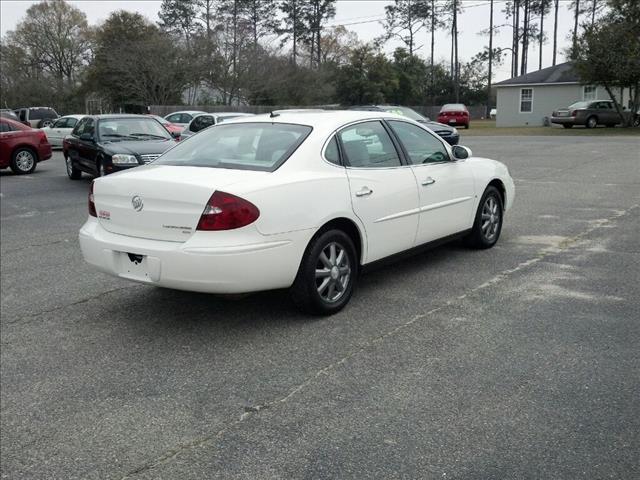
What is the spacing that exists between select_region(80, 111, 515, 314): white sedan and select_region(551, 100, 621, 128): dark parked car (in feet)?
106

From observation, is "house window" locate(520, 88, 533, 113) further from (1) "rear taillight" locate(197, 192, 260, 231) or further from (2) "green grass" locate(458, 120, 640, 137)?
(1) "rear taillight" locate(197, 192, 260, 231)

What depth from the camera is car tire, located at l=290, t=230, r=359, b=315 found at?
4738mm

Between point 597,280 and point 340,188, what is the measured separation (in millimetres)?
2548

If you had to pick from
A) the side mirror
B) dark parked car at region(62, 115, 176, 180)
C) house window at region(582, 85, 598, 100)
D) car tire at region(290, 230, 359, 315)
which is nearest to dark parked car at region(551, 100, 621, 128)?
house window at region(582, 85, 598, 100)

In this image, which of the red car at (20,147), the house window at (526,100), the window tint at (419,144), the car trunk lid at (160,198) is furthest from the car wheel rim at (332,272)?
the house window at (526,100)

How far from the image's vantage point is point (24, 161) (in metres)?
17.0

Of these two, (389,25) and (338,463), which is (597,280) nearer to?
(338,463)

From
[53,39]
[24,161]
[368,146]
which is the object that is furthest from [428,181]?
[53,39]

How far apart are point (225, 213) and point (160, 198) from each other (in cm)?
53

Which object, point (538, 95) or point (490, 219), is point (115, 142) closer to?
point (490, 219)

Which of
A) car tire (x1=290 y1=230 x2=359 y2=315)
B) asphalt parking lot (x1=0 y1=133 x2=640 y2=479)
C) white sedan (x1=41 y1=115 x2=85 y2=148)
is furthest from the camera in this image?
white sedan (x1=41 y1=115 x2=85 y2=148)

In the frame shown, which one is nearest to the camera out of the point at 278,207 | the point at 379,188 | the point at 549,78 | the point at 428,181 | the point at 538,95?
the point at 278,207

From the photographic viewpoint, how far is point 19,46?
6206cm

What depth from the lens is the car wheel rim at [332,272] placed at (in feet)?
16.0
